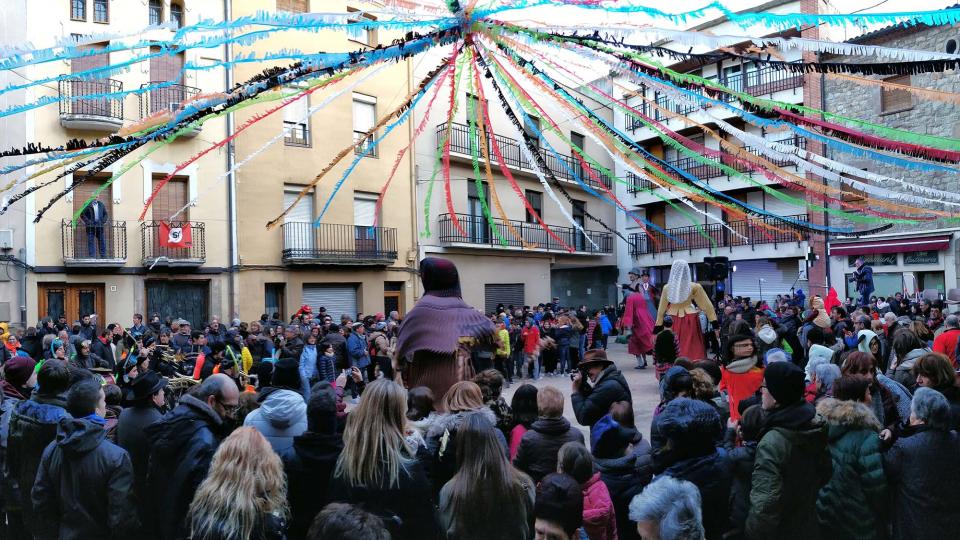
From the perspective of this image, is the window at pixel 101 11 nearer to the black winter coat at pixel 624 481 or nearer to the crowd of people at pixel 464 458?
the crowd of people at pixel 464 458

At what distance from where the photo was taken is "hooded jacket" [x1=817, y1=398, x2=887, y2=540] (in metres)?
3.36

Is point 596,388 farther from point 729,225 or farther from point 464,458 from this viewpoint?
point 729,225

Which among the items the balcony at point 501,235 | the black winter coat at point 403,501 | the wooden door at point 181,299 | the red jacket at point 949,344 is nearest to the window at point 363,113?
the balcony at point 501,235

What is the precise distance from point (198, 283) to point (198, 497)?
15875mm

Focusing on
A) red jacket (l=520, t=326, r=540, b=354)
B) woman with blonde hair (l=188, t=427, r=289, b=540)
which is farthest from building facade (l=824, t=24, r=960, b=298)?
woman with blonde hair (l=188, t=427, r=289, b=540)

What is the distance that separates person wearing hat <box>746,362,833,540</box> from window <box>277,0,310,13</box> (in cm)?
1794

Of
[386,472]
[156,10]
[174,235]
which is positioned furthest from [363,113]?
[386,472]

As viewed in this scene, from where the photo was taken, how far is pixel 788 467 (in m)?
3.13

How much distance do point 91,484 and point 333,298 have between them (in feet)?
53.6

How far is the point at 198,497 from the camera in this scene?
2.67 metres

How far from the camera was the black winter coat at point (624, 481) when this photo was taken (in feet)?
11.5

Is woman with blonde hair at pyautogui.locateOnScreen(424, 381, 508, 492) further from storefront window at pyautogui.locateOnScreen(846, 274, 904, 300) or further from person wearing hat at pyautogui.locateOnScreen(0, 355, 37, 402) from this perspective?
storefront window at pyautogui.locateOnScreen(846, 274, 904, 300)

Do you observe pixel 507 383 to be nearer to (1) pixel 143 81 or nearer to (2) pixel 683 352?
(2) pixel 683 352

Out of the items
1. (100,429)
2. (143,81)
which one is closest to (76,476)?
(100,429)
